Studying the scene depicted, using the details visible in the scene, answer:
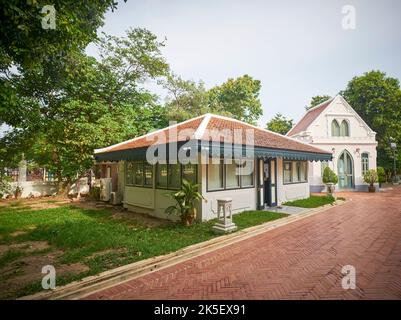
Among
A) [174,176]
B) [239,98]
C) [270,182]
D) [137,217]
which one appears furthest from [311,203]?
[239,98]

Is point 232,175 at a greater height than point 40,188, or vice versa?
point 232,175

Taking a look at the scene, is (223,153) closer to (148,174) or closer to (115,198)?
(148,174)

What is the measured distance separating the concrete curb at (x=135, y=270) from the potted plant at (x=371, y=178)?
17.5 metres

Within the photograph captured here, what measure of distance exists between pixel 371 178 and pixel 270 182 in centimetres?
1374

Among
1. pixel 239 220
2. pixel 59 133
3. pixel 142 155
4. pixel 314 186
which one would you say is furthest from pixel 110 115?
pixel 314 186

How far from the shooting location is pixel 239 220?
948 cm

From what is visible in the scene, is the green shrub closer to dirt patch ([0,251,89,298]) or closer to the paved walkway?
dirt patch ([0,251,89,298])

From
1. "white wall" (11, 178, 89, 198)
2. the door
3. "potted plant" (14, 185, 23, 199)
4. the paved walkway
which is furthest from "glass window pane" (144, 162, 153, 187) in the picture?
"potted plant" (14, 185, 23, 199)

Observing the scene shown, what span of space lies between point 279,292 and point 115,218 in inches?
334

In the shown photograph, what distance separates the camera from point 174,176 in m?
10.3

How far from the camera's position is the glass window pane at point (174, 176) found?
10109 mm

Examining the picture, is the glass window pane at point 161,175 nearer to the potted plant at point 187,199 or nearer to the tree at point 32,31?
the potted plant at point 187,199
